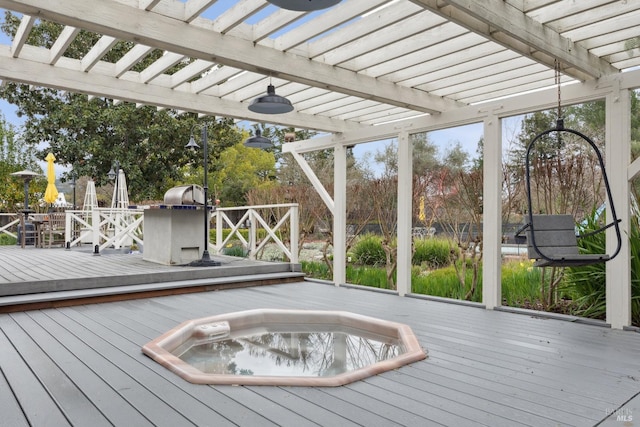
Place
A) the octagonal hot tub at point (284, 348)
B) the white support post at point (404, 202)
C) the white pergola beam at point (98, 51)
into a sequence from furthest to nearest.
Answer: the white support post at point (404, 202) < the white pergola beam at point (98, 51) < the octagonal hot tub at point (284, 348)

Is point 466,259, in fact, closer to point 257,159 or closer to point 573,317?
point 573,317

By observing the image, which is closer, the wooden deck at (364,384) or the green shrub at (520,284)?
the wooden deck at (364,384)

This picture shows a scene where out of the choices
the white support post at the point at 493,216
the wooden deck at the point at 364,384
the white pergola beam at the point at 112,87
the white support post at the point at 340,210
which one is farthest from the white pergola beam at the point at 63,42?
the white support post at the point at 493,216

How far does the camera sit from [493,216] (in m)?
5.23

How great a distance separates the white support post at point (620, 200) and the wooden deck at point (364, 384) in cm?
26

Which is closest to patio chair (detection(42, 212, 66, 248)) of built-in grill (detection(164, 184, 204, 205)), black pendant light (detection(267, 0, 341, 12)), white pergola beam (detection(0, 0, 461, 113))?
built-in grill (detection(164, 184, 204, 205))

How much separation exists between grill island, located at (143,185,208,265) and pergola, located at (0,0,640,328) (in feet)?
5.47

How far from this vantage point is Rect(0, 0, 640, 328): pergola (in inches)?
136

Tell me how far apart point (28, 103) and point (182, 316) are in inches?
503

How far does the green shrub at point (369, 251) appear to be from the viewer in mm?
8156

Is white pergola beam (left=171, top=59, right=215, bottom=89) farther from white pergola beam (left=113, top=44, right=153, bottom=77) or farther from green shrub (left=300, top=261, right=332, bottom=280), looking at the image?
green shrub (left=300, top=261, right=332, bottom=280)

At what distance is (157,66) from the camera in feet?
15.7

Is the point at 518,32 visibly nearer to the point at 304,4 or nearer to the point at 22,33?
the point at 304,4

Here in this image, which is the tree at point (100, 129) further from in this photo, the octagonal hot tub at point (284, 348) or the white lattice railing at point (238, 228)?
the octagonal hot tub at point (284, 348)
